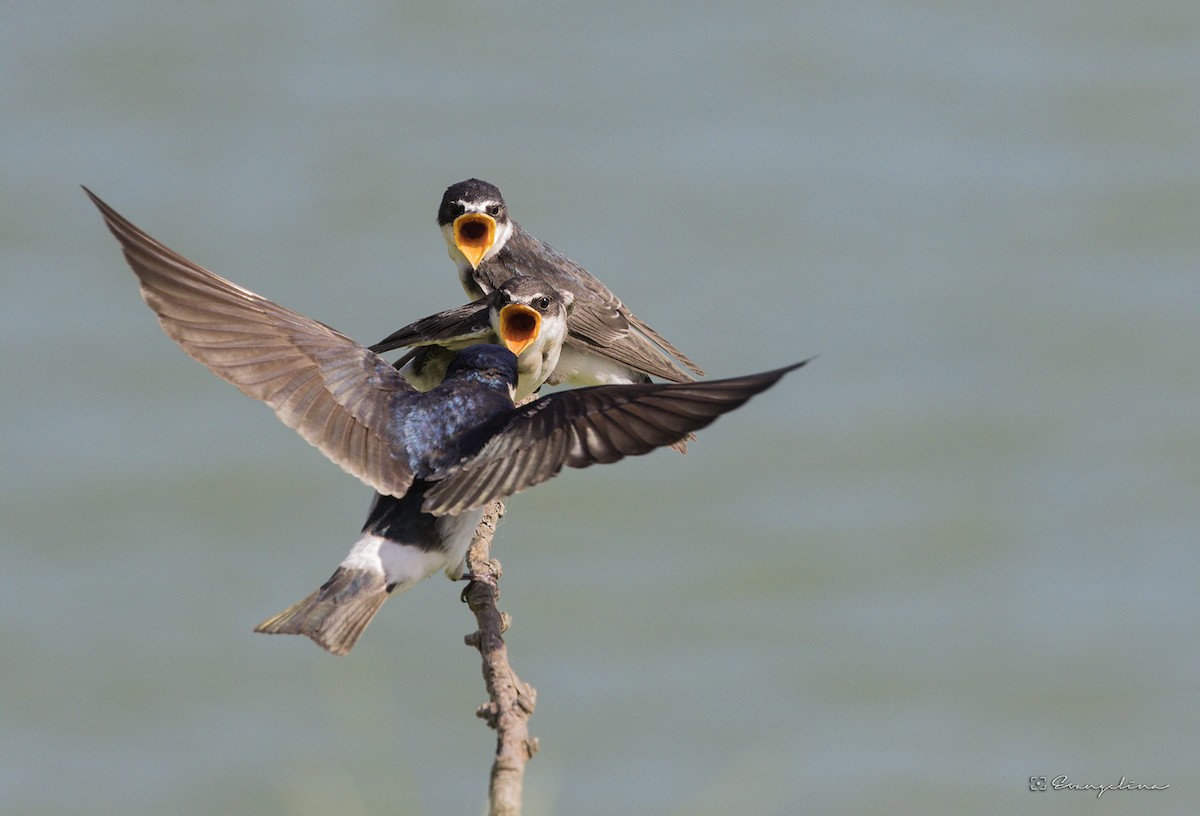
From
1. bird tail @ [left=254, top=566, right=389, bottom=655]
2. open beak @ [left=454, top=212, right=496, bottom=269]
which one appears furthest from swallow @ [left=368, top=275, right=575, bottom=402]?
bird tail @ [left=254, top=566, right=389, bottom=655]

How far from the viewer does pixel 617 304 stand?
201 inches

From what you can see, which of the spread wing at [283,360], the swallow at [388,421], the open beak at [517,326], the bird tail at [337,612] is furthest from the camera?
the open beak at [517,326]

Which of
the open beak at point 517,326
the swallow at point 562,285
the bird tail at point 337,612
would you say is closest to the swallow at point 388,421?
the bird tail at point 337,612

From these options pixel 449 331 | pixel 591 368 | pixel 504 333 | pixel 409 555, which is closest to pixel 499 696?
pixel 409 555

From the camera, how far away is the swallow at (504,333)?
415 centimetres

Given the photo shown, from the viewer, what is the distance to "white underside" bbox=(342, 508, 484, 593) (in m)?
3.26

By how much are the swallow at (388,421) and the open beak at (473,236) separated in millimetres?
1523

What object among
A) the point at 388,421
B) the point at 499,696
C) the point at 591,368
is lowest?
the point at 499,696

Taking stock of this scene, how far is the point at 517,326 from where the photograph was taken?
4.15 metres

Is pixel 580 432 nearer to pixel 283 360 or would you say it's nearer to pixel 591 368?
pixel 283 360

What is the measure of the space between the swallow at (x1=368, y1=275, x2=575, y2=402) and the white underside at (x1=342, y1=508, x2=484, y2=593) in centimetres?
79

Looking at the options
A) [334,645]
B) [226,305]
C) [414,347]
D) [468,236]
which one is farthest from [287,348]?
[468,236]

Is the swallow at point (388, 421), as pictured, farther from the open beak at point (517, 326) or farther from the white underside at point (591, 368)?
the white underside at point (591, 368)

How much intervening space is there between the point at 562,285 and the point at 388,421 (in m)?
1.76
